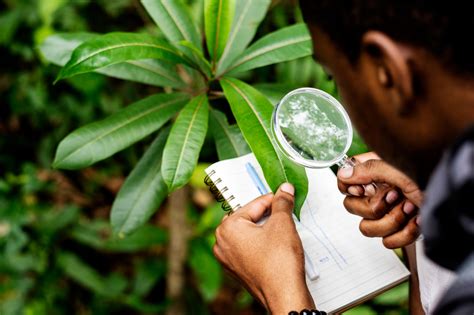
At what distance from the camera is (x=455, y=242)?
0.64 metres

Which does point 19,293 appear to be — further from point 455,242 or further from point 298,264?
point 455,242

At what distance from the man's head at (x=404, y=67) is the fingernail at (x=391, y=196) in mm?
277

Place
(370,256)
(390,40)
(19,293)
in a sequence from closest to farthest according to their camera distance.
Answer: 1. (390,40)
2. (370,256)
3. (19,293)

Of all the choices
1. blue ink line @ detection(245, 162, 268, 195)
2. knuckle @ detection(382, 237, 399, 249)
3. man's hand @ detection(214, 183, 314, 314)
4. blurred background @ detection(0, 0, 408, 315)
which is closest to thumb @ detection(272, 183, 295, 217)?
man's hand @ detection(214, 183, 314, 314)

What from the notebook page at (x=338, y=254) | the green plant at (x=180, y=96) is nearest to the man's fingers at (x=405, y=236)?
the notebook page at (x=338, y=254)

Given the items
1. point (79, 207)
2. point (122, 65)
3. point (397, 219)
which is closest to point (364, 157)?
point (397, 219)

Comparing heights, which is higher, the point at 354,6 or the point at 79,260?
the point at 354,6

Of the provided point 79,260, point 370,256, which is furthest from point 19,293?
point 370,256

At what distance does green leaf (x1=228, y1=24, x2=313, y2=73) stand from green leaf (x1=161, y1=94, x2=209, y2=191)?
0.16 meters

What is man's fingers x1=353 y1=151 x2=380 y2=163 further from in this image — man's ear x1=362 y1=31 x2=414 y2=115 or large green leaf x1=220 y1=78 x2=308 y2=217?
man's ear x1=362 y1=31 x2=414 y2=115

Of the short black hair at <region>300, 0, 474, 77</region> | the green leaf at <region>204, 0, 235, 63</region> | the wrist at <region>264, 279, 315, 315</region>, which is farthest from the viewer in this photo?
the green leaf at <region>204, 0, 235, 63</region>

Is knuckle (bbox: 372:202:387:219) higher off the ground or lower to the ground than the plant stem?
higher

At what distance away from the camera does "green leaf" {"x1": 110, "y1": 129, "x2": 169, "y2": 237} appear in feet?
4.16

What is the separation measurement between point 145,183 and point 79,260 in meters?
0.86
